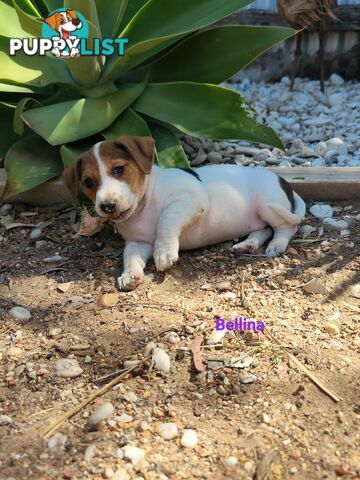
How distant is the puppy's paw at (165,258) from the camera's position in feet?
10.9

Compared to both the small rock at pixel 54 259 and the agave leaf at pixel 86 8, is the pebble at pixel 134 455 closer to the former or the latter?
the small rock at pixel 54 259

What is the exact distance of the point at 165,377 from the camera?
266 centimetres

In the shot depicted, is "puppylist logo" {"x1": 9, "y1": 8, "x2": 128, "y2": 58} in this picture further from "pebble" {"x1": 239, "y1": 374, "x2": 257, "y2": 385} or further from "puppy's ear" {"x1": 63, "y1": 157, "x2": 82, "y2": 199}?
"pebble" {"x1": 239, "y1": 374, "x2": 257, "y2": 385}

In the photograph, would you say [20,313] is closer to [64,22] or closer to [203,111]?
[203,111]

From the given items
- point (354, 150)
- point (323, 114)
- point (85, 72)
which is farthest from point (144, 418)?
point (323, 114)

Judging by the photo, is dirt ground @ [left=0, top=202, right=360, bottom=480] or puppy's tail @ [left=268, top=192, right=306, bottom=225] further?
puppy's tail @ [left=268, top=192, right=306, bottom=225]

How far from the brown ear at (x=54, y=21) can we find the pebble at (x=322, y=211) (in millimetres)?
1961

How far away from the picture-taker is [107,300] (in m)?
3.19

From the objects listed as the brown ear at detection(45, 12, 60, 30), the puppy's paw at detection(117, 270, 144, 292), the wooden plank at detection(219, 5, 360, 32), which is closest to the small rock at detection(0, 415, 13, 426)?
the puppy's paw at detection(117, 270, 144, 292)

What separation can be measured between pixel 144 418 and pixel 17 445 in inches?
18.0

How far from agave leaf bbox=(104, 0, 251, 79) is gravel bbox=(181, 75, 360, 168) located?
0.80 metres

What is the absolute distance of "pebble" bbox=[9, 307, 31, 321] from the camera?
313 centimetres

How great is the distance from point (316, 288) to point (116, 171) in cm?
114

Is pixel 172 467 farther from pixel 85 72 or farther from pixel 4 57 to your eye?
pixel 4 57
